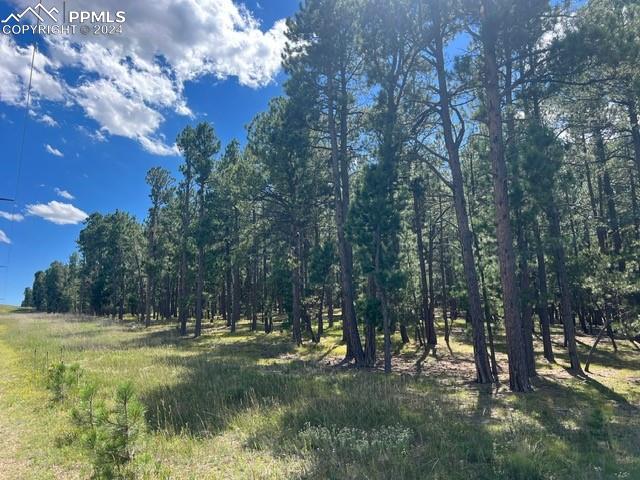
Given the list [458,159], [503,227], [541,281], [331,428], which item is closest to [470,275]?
[503,227]

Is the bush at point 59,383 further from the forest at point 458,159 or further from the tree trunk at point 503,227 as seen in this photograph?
the tree trunk at point 503,227

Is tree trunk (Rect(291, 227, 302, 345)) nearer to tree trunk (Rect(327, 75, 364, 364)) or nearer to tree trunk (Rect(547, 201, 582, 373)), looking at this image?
tree trunk (Rect(327, 75, 364, 364))

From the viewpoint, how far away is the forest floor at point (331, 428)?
179 inches

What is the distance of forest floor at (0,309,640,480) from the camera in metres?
4.55

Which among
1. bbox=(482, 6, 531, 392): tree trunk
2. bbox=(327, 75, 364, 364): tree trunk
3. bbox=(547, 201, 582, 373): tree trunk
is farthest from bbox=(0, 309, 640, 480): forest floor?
bbox=(327, 75, 364, 364): tree trunk

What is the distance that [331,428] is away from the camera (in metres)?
5.98

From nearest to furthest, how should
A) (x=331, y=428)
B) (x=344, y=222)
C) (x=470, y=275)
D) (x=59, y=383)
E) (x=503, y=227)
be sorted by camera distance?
(x=331, y=428)
(x=59, y=383)
(x=503, y=227)
(x=470, y=275)
(x=344, y=222)

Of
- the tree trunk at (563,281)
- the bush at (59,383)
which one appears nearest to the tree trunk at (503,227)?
the tree trunk at (563,281)

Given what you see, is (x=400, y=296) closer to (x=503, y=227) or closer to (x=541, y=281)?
(x=541, y=281)

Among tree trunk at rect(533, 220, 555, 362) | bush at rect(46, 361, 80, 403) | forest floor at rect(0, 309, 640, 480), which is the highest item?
tree trunk at rect(533, 220, 555, 362)

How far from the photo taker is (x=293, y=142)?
54.8 ft

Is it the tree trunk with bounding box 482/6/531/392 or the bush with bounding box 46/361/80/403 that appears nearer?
the bush with bounding box 46/361/80/403

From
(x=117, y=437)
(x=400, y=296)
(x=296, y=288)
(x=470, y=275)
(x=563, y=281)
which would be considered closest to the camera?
(x=117, y=437)

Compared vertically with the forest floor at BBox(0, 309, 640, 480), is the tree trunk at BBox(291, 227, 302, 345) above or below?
above
